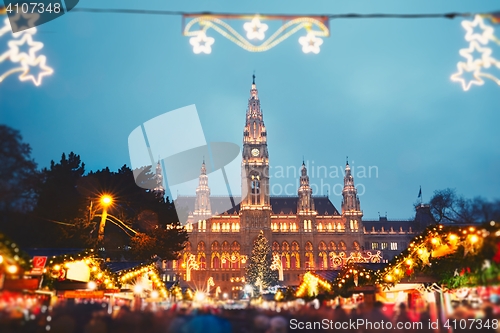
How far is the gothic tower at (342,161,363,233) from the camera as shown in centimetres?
9825

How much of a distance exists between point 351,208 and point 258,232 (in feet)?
71.6

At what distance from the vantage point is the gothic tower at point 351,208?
322 ft

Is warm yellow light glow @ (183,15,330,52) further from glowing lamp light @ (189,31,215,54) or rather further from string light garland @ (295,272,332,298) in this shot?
string light garland @ (295,272,332,298)

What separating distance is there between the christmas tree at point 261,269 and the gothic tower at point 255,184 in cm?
721

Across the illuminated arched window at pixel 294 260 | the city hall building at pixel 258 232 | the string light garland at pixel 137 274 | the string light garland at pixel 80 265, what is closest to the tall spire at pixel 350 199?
the city hall building at pixel 258 232

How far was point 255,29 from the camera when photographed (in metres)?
9.03

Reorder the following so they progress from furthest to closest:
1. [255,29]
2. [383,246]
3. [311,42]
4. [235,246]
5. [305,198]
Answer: [383,246] < [305,198] < [235,246] < [311,42] < [255,29]

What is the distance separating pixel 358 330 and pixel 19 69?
880 centimetres

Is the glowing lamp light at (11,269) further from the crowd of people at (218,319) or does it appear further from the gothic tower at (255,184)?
the gothic tower at (255,184)

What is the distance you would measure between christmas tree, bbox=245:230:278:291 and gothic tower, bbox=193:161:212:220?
1722 centimetres

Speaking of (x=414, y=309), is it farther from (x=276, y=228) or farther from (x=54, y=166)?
(x=276, y=228)

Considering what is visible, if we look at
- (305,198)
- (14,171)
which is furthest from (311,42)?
(305,198)

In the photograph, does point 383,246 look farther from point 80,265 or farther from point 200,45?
point 200,45

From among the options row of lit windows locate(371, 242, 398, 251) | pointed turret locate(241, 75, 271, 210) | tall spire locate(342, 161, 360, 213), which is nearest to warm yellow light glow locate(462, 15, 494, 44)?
pointed turret locate(241, 75, 271, 210)
